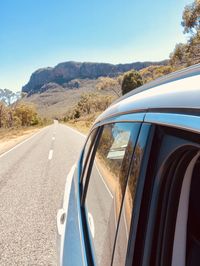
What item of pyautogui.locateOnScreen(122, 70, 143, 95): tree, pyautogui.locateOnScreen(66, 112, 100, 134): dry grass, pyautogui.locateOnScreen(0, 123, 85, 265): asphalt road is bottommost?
pyautogui.locateOnScreen(66, 112, 100, 134): dry grass

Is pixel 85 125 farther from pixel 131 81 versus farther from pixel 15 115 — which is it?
pixel 15 115

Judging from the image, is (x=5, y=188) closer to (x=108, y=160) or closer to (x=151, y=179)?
(x=108, y=160)

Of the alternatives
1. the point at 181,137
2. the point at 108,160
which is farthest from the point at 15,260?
the point at 181,137

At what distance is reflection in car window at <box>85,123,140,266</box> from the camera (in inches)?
50.9

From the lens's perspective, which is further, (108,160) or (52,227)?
(52,227)

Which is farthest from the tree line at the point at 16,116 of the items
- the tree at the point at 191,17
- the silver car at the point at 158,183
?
the silver car at the point at 158,183

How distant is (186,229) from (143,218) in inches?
8.5

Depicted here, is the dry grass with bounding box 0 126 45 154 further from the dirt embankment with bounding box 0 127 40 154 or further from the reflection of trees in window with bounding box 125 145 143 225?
the reflection of trees in window with bounding box 125 145 143 225

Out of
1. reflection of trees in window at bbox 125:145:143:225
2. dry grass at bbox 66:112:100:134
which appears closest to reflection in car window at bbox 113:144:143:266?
reflection of trees in window at bbox 125:145:143:225

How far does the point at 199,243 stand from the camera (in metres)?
1.21

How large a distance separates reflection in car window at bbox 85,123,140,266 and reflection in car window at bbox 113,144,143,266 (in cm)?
6

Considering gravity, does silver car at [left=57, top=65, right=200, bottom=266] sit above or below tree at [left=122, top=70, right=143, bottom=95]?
below

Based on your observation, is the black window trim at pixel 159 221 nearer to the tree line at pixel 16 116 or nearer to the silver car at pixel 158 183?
→ the silver car at pixel 158 183

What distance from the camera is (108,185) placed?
5.45ft
